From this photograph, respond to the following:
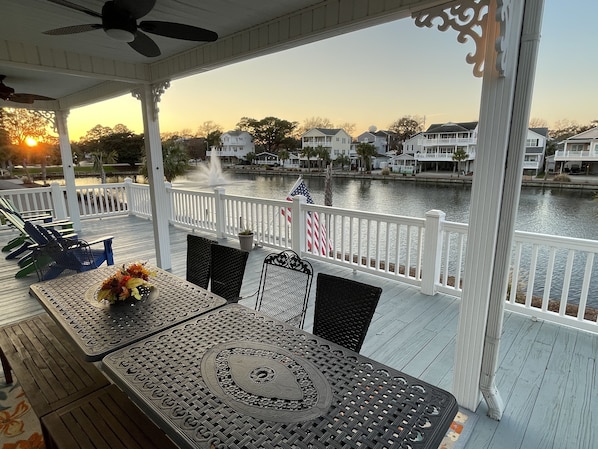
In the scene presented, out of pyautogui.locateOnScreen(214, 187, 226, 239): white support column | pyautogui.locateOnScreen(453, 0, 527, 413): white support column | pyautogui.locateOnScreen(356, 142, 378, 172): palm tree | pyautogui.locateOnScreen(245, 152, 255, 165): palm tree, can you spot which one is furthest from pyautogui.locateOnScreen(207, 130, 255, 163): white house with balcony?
pyautogui.locateOnScreen(453, 0, 527, 413): white support column

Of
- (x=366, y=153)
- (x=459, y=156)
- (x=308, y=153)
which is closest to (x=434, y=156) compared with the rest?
(x=459, y=156)

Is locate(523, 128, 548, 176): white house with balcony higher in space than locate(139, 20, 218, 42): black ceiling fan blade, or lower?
lower

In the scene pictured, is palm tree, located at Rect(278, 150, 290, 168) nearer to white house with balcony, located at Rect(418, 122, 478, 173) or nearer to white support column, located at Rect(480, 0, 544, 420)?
white house with balcony, located at Rect(418, 122, 478, 173)

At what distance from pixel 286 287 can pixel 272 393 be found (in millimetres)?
1151

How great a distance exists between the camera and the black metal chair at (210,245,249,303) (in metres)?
2.61

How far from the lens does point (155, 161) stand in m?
4.73

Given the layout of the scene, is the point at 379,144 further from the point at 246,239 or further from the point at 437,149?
the point at 246,239

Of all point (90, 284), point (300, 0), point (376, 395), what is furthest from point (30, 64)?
point (376, 395)

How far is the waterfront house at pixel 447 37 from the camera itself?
5.78 feet

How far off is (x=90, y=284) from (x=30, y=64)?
2.79m

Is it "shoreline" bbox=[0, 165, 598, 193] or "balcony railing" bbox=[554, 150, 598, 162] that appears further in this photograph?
"shoreline" bbox=[0, 165, 598, 193]

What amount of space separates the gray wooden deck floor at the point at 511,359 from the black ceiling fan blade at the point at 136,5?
2.69 metres

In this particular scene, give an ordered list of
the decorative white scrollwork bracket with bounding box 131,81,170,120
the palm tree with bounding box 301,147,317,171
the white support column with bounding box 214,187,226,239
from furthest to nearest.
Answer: the palm tree with bounding box 301,147,317,171, the white support column with bounding box 214,187,226,239, the decorative white scrollwork bracket with bounding box 131,81,170,120

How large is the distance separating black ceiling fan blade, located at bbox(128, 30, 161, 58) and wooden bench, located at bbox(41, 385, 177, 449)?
2307mm
